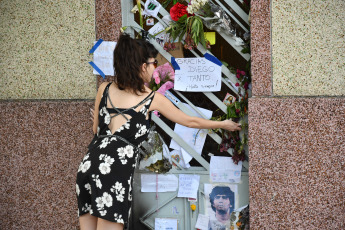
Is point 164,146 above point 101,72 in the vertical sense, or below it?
below

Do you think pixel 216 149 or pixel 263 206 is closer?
pixel 263 206

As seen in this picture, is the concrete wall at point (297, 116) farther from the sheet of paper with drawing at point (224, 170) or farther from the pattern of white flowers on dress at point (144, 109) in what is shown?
the pattern of white flowers on dress at point (144, 109)

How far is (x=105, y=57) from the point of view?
3.73 m

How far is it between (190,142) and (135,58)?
1217mm

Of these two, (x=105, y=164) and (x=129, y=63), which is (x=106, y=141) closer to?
(x=105, y=164)

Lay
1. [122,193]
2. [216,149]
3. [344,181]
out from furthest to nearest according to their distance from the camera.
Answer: [216,149], [344,181], [122,193]

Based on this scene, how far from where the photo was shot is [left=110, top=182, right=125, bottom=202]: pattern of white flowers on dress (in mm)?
2730

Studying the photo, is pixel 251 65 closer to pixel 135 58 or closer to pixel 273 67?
pixel 273 67

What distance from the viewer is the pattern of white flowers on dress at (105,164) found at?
271 centimetres

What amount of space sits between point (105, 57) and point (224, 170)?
5.27ft

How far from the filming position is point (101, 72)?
375 centimetres

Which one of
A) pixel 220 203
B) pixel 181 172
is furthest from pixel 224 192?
pixel 181 172

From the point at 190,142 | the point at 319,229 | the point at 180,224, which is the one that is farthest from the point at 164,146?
the point at 319,229

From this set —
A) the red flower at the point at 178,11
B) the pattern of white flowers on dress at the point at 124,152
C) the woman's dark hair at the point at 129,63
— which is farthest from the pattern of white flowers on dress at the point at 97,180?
the red flower at the point at 178,11
